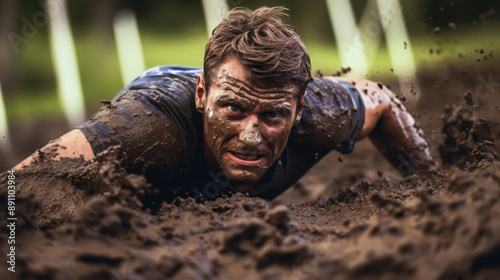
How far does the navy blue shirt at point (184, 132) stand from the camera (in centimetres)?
206

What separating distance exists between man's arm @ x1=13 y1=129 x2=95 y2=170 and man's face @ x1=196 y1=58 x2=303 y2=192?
20.7 inches

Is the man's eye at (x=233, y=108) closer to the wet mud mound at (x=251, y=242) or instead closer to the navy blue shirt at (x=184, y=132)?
the navy blue shirt at (x=184, y=132)

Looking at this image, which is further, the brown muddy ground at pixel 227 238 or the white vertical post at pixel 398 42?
the white vertical post at pixel 398 42

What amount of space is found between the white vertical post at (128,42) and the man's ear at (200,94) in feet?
18.3

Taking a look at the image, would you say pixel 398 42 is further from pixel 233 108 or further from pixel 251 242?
pixel 251 242

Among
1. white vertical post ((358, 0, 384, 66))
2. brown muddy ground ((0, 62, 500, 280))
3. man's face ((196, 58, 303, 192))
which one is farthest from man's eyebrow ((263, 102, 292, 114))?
white vertical post ((358, 0, 384, 66))

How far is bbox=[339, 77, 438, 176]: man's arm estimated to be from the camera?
2847 mm

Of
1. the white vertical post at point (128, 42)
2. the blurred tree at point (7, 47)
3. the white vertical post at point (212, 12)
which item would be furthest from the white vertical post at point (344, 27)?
the blurred tree at point (7, 47)

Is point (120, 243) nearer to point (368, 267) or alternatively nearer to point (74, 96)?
point (368, 267)

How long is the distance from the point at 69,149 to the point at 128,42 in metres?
6.43

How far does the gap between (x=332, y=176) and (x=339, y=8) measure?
4890mm

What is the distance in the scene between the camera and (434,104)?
4938 mm

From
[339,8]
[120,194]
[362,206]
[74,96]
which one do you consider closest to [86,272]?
[120,194]

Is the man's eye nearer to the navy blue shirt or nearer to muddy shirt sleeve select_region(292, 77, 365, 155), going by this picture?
the navy blue shirt
